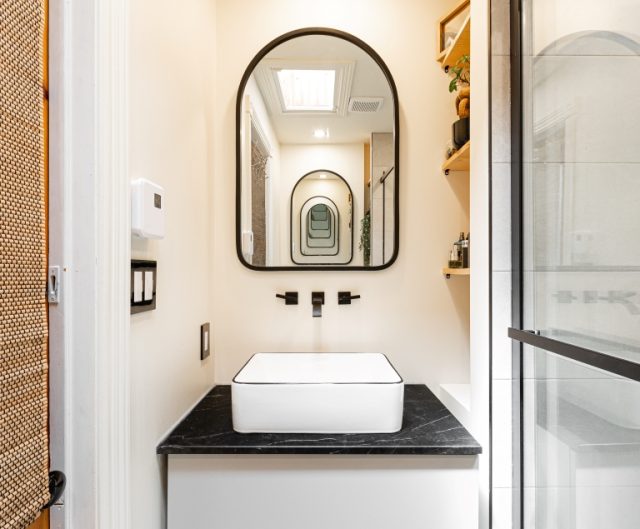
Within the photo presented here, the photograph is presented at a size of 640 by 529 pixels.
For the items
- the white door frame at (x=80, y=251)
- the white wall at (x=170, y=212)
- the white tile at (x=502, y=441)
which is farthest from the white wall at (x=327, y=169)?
the white door frame at (x=80, y=251)

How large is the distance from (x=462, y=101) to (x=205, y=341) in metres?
1.24

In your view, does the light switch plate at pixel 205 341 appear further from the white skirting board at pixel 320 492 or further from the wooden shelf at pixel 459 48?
the wooden shelf at pixel 459 48

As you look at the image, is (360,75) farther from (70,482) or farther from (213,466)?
(70,482)

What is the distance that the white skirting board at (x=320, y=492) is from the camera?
0.99 m

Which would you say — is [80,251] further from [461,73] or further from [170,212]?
[461,73]

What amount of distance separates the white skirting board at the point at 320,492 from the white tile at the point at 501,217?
0.54 meters

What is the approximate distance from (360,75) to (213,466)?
144cm

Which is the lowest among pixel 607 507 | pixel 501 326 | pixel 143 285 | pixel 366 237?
pixel 607 507

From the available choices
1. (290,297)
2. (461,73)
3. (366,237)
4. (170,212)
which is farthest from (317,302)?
(461,73)

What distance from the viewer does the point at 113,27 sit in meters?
0.79

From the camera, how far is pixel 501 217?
1032 mm

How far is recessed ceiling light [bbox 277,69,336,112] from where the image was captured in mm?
1514

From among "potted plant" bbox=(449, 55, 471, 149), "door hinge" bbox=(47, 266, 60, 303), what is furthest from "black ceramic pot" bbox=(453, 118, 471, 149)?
"door hinge" bbox=(47, 266, 60, 303)

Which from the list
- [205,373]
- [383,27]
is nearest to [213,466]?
[205,373]
